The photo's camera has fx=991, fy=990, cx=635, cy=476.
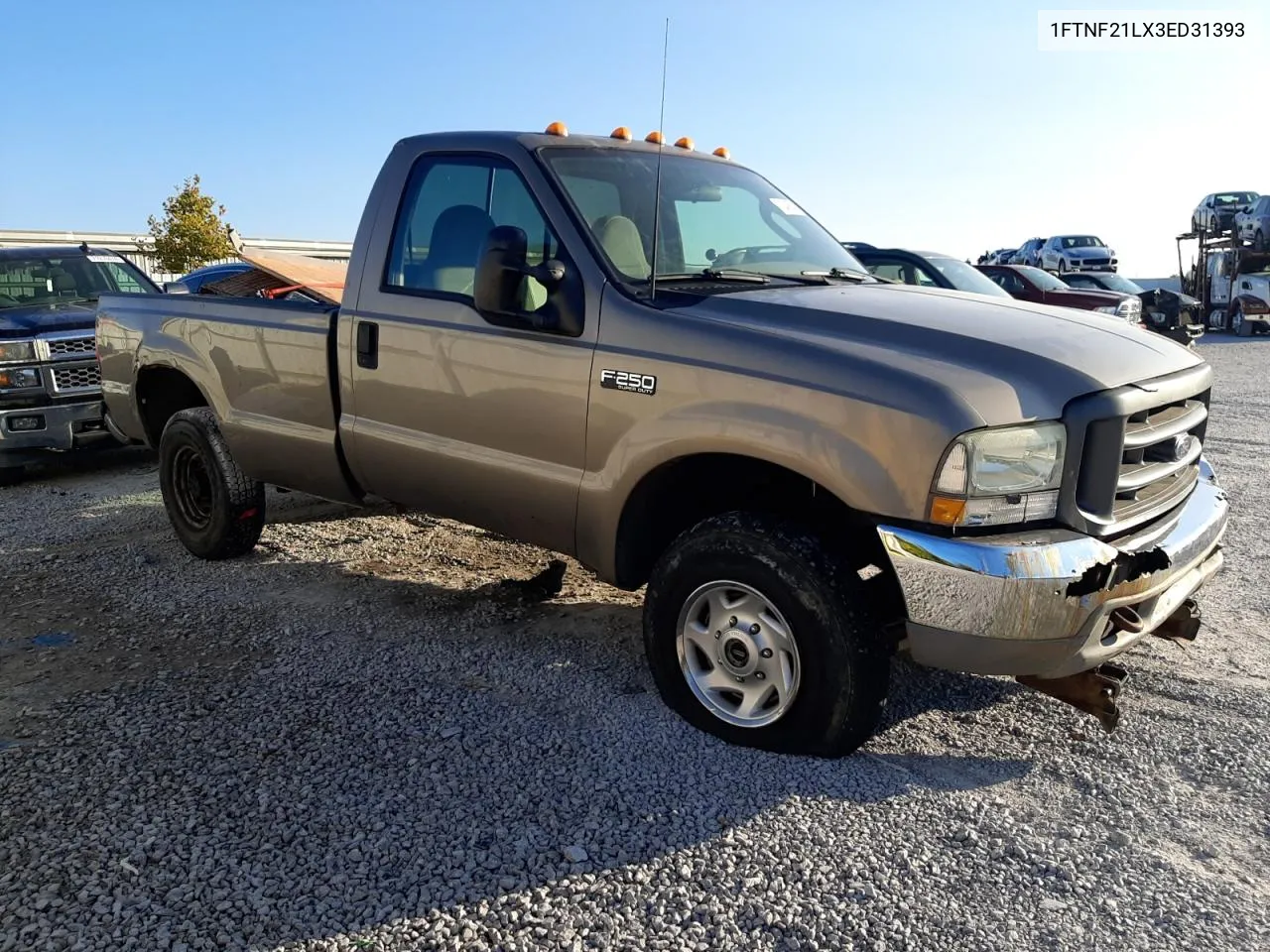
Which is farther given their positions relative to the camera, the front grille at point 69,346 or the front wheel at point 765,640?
the front grille at point 69,346

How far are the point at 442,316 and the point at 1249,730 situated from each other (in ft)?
11.1

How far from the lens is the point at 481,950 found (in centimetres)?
240

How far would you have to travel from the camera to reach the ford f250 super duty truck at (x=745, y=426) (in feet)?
9.39

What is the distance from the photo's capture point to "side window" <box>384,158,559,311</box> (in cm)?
389

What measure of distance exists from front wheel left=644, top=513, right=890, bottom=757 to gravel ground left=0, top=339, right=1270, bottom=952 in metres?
0.13

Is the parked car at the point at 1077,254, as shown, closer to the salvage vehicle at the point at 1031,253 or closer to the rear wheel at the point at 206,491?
the salvage vehicle at the point at 1031,253

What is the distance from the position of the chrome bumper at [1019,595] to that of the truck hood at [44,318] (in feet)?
23.7

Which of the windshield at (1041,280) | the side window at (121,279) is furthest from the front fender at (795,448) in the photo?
the windshield at (1041,280)

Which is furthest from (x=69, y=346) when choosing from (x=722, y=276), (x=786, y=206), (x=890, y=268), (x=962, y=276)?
(x=962, y=276)

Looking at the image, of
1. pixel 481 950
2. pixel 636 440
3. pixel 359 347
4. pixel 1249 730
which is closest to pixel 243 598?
pixel 359 347

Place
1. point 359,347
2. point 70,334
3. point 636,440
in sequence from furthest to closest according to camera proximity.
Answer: point 70,334, point 359,347, point 636,440

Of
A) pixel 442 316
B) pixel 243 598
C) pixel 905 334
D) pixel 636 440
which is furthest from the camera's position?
pixel 243 598

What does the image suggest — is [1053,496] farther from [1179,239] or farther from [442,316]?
[1179,239]

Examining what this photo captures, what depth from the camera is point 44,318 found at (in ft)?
27.0
